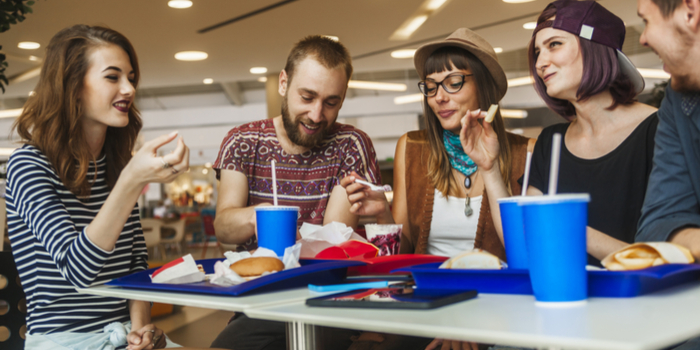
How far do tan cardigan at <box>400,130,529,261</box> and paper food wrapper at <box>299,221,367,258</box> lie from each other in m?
0.62

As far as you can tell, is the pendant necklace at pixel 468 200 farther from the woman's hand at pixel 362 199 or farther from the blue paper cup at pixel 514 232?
the blue paper cup at pixel 514 232

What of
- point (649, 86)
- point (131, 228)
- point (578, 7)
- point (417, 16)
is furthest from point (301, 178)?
point (649, 86)

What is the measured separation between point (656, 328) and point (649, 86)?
1041 cm

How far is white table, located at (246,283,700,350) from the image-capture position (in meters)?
0.59

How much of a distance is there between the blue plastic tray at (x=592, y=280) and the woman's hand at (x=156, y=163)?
0.56m

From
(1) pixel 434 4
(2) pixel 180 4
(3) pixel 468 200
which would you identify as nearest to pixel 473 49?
(3) pixel 468 200

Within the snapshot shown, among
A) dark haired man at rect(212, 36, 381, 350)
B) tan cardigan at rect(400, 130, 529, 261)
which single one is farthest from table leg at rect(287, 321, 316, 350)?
tan cardigan at rect(400, 130, 529, 261)

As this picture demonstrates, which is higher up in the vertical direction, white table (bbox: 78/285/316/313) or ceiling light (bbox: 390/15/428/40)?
ceiling light (bbox: 390/15/428/40)

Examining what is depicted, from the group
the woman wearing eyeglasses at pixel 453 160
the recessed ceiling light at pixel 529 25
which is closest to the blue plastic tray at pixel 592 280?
the woman wearing eyeglasses at pixel 453 160

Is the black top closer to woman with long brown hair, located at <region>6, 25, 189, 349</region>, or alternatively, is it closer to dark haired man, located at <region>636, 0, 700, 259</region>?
dark haired man, located at <region>636, 0, 700, 259</region>

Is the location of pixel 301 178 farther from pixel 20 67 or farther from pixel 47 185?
pixel 20 67

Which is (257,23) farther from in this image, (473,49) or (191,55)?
(473,49)

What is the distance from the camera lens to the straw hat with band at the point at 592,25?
5.21 ft

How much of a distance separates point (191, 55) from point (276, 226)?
5.51 meters
